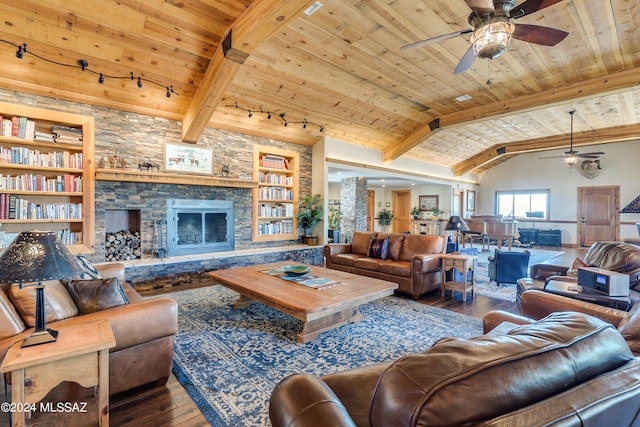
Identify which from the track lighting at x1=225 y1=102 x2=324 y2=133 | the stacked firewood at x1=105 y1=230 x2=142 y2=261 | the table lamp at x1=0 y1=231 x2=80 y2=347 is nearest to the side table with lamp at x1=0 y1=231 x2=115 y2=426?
the table lamp at x1=0 y1=231 x2=80 y2=347

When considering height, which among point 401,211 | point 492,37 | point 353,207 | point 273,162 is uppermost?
point 492,37

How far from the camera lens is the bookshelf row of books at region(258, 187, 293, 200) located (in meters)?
6.34

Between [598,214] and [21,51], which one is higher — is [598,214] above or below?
below

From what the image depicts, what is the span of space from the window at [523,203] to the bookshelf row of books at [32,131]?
13038mm

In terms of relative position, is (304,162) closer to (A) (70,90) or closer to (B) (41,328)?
(A) (70,90)

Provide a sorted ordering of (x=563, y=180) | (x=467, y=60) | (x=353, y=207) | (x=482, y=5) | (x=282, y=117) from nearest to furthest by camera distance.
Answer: (x=482, y=5), (x=467, y=60), (x=282, y=117), (x=353, y=207), (x=563, y=180)

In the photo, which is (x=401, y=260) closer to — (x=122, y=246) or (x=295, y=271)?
(x=295, y=271)

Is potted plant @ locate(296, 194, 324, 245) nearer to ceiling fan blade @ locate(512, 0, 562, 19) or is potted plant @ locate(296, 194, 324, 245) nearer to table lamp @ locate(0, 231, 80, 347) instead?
ceiling fan blade @ locate(512, 0, 562, 19)

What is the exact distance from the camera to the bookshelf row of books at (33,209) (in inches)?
153

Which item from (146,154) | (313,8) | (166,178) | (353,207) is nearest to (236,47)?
(313,8)

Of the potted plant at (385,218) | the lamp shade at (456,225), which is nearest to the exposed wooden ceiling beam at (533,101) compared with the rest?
the lamp shade at (456,225)

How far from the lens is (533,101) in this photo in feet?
18.3

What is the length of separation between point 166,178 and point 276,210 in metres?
2.34

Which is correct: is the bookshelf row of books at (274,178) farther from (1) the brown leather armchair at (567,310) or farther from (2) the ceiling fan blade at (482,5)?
(1) the brown leather armchair at (567,310)
